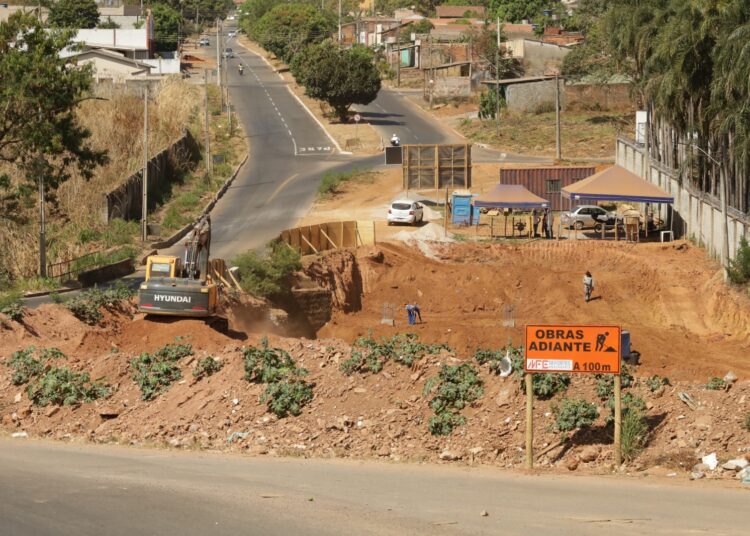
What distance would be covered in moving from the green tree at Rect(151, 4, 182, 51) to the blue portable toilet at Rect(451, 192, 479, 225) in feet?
302

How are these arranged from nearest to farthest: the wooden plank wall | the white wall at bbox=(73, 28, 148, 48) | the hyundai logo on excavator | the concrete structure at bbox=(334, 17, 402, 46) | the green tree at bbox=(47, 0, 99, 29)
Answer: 1. the hyundai logo on excavator
2. the wooden plank wall
3. the white wall at bbox=(73, 28, 148, 48)
4. the green tree at bbox=(47, 0, 99, 29)
5. the concrete structure at bbox=(334, 17, 402, 46)

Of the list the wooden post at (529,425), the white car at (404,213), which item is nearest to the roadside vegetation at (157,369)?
the wooden post at (529,425)

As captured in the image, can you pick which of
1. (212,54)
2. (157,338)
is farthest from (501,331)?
(212,54)

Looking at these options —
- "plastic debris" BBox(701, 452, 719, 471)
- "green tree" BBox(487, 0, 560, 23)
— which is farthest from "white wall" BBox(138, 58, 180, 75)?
"plastic debris" BBox(701, 452, 719, 471)

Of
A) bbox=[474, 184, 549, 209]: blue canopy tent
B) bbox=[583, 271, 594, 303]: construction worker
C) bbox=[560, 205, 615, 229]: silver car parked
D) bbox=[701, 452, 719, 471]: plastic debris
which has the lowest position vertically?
bbox=[583, 271, 594, 303]: construction worker

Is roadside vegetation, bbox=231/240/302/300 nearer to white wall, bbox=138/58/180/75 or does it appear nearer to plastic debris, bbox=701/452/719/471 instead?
plastic debris, bbox=701/452/719/471

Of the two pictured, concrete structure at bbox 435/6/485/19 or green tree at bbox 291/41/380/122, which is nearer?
green tree at bbox 291/41/380/122

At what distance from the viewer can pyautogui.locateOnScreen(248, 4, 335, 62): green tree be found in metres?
138

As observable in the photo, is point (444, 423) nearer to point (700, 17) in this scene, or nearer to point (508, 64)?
point (700, 17)

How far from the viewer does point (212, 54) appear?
148m

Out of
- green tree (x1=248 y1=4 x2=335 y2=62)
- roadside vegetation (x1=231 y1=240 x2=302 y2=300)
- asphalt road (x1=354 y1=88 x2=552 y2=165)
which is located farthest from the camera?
green tree (x1=248 y1=4 x2=335 y2=62)

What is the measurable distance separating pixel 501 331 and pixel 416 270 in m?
9.76

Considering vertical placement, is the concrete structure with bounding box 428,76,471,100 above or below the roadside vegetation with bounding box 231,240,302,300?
above

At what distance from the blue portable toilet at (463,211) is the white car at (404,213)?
177cm
